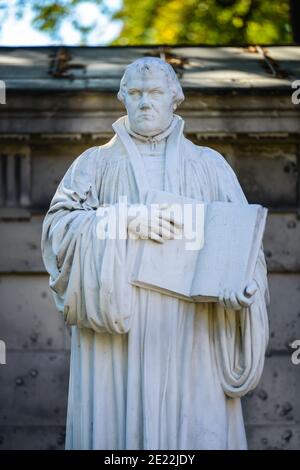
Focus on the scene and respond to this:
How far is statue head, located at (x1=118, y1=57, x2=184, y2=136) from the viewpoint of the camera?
1514 cm

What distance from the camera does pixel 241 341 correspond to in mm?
15047

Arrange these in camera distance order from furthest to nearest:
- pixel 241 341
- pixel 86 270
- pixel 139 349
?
pixel 241 341, pixel 139 349, pixel 86 270

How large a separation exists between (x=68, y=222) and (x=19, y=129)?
510 cm

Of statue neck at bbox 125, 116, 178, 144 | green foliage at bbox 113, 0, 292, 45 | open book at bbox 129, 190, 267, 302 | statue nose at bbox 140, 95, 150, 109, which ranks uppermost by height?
green foliage at bbox 113, 0, 292, 45

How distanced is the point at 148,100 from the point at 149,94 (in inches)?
1.7

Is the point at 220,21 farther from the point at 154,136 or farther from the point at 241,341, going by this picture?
the point at 241,341

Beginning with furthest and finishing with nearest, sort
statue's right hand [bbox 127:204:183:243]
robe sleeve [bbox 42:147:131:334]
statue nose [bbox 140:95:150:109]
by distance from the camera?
statue nose [bbox 140:95:150:109]
statue's right hand [bbox 127:204:183:243]
robe sleeve [bbox 42:147:131:334]

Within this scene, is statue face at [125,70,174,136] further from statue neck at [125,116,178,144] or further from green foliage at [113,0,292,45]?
green foliage at [113,0,292,45]

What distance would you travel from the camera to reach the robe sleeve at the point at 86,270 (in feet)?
48.4

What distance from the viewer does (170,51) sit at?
72.1 ft

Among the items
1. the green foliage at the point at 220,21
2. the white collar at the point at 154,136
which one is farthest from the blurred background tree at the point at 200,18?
the white collar at the point at 154,136

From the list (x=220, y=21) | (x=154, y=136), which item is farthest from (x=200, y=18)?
(x=154, y=136)

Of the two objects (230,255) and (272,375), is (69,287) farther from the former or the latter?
(272,375)

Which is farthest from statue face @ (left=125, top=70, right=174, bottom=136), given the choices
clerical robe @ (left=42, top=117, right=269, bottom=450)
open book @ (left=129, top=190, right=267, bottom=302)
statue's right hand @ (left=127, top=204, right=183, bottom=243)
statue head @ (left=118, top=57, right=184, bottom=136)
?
statue's right hand @ (left=127, top=204, right=183, bottom=243)
